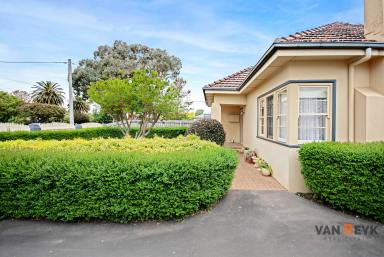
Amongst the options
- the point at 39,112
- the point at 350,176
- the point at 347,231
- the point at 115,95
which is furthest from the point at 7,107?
the point at 347,231

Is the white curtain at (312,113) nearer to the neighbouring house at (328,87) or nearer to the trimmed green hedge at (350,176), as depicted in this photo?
the neighbouring house at (328,87)

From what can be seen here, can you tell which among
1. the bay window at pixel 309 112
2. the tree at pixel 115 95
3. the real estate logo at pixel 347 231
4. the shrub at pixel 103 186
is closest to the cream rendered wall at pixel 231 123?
the tree at pixel 115 95

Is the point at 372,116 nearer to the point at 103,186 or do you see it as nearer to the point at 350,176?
the point at 350,176

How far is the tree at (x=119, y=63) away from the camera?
1144 inches

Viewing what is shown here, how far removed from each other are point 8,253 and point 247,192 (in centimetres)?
474

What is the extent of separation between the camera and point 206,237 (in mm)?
3490

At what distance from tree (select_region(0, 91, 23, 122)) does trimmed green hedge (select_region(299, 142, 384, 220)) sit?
3299 cm

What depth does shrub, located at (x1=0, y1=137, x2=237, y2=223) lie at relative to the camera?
3783 millimetres

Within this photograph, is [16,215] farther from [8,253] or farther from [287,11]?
[287,11]

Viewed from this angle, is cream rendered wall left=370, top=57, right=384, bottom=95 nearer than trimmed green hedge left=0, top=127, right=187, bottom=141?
Yes

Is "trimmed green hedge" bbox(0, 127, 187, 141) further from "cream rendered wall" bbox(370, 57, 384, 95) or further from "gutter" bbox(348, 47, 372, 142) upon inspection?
"cream rendered wall" bbox(370, 57, 384, 95)

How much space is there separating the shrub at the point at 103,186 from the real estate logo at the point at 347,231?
211 centimetres

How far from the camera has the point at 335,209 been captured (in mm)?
4555

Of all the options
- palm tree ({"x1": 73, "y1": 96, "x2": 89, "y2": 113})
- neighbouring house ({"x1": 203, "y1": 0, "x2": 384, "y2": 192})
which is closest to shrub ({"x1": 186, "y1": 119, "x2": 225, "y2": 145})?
neighbouring house ({"x1": 203, "y1": 0, "x2": 384, "y2": 192})
